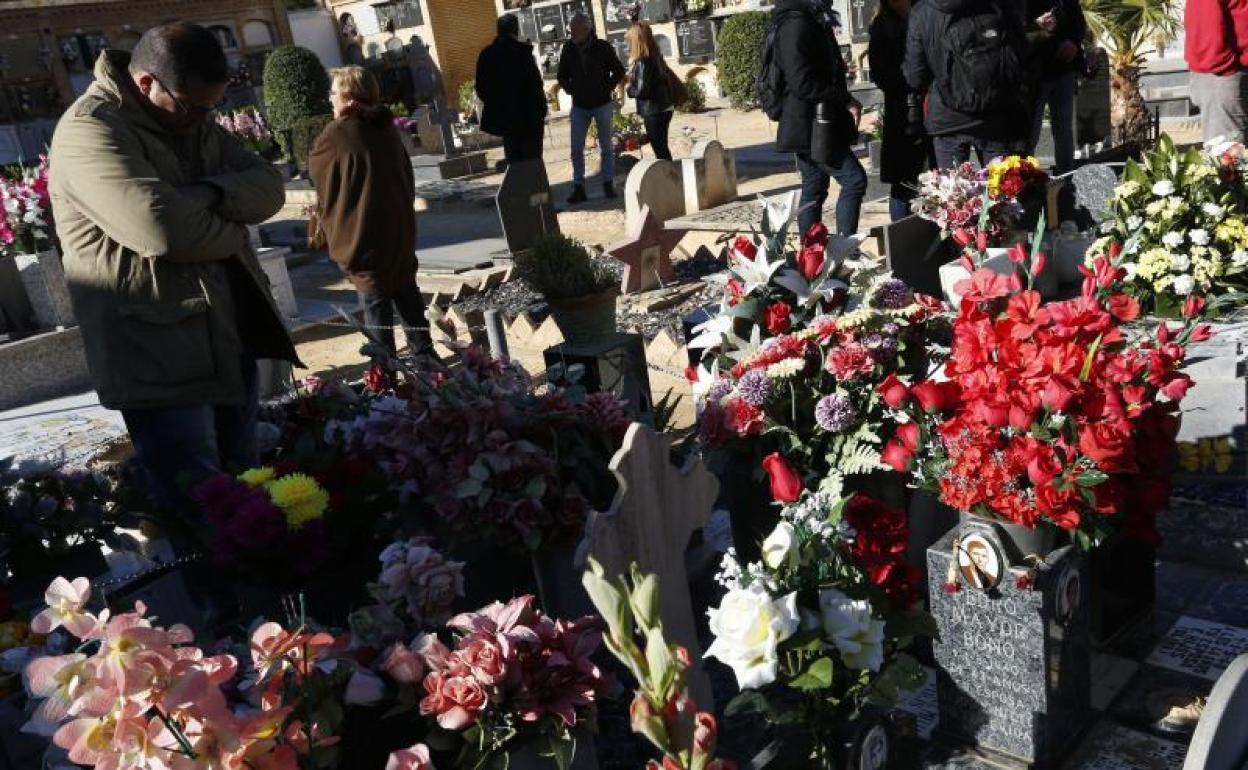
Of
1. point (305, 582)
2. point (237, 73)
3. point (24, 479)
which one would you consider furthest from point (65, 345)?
point (237, 73)

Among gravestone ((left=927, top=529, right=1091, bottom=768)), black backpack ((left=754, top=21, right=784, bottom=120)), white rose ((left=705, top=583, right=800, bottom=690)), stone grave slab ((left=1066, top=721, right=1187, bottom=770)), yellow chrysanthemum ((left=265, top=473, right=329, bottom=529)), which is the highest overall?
black backpack ((left=754, top=21, right=784, bottom=120))

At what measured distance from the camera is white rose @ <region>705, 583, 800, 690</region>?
62.9 inches

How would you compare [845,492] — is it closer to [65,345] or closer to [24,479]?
[24,479]

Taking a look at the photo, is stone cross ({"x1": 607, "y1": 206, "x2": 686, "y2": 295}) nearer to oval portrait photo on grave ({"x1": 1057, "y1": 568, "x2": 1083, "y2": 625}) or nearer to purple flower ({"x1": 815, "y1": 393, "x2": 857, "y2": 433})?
purple flower ({"x1": 815, "y1": 393, "x2": 857, "y2": 433})

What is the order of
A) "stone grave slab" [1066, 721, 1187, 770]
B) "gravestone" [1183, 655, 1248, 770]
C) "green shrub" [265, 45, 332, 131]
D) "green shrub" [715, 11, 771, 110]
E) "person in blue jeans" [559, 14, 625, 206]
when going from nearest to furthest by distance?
"gravestone" [1183, 655, 1248, 770], "stone grave slab" [1066, 721, 1187, 770], "person in blue jeans" [559, 14, 625, 206], "green shrub" [715, 11, 771, 110], "green shrub" [265, 45, 332, 131]

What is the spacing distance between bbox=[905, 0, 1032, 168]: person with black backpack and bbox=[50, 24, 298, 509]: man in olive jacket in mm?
3069

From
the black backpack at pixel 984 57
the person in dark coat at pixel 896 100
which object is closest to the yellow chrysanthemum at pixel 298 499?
the black backpack at pixel 984 57

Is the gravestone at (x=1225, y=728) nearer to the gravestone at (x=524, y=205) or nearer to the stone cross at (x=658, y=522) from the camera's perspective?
the stone cross at (x=658, y=522)

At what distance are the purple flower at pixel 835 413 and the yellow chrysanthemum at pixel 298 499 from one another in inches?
41.5

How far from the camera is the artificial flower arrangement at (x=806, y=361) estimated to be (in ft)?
8.03

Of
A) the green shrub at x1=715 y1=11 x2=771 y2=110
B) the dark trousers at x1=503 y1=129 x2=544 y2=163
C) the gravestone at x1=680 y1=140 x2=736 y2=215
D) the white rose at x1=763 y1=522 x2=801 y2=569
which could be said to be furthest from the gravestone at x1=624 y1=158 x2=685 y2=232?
the green shrub at x1=715 y1=11 x2=771 y2=110

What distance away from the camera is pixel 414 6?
1006 inches

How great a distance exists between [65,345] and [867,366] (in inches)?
217

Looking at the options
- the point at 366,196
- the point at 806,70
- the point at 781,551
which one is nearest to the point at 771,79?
the point at 806,70
